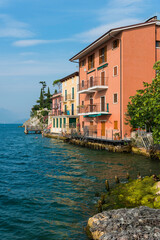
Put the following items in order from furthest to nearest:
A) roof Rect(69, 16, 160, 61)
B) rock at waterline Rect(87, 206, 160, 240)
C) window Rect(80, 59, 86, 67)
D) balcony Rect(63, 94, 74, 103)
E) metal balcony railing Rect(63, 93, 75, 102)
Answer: balcony Rect(63, 94, 74, 103) < metal balcony railing Rect(63, 93, 75, 102) < window Rect(80, 59, 86, 67) < roof Rect(69, 16, 160, 61) < rock at waterline Rect(87, 206, 160, 240)

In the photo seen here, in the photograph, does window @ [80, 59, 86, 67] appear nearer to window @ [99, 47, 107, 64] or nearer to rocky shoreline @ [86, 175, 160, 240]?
window @ [99, 47, 107, 64]

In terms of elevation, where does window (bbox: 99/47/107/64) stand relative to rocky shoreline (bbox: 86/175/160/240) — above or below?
above

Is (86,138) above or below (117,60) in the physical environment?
below

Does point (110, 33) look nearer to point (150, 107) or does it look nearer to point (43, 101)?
point (150, 107)

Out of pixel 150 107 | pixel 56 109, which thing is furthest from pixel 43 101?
pixel 150 107

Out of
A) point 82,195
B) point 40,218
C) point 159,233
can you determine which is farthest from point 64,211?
point 159,233

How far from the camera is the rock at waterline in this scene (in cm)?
610

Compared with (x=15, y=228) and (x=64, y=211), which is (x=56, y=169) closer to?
(x=64, y=211)

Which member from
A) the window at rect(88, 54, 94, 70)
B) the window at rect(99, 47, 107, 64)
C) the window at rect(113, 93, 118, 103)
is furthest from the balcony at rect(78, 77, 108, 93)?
the window at rect(99, 47, 107, 64)

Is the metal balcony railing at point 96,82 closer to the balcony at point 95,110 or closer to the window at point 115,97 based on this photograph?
the window at point 115,97

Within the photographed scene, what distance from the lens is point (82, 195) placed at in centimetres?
1127

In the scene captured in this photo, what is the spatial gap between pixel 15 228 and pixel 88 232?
8.85 feet

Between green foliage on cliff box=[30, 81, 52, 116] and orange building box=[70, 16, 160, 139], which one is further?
green foliage on cliff box=[30, 81, 52, 116]

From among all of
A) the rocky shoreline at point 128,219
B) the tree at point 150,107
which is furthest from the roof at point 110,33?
the rocky shoreline at point 128,219
